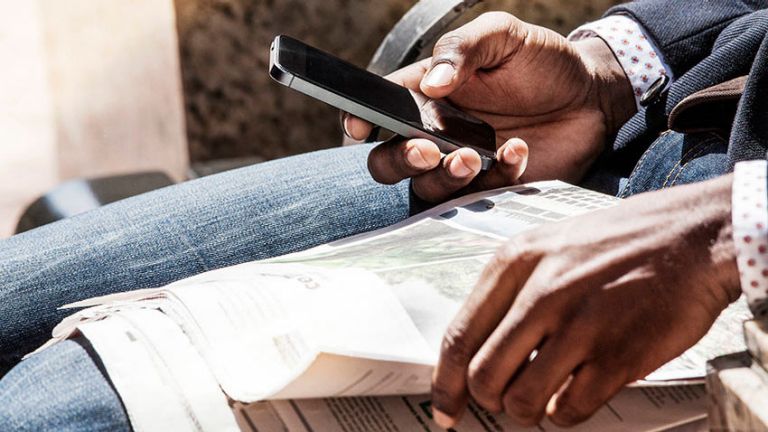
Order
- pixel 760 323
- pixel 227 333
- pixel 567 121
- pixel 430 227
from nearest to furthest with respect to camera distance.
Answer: pixel 760 323
pixel 227 333
pixel 430 227
pixel 567 121

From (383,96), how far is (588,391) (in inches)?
15.1

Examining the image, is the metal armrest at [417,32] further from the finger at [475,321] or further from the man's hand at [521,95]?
the finger at [475,321]

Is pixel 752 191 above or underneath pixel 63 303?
above

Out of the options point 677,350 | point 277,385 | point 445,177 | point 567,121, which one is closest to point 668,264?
point 677,350

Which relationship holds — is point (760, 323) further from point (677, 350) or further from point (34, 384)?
point (34, 384)

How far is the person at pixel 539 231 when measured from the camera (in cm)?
44

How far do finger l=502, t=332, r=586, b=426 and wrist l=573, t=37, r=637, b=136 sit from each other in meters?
0.55

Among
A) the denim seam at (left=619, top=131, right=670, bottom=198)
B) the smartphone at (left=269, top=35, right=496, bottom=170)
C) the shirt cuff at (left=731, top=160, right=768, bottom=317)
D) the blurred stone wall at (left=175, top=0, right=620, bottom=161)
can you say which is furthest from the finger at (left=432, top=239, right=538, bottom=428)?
the blurred stone wall at (left=175, top=0, right=620, bottom=161)

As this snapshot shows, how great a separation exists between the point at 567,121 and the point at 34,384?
0.62 meters

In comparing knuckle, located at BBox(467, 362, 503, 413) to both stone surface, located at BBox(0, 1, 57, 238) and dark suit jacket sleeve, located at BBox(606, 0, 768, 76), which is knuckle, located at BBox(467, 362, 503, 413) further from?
stone surface, located at BBox(0, 1, 57, 238)

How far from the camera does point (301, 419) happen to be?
1.65 ft

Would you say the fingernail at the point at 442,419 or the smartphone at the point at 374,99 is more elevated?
the smartphone at the point at 374,99

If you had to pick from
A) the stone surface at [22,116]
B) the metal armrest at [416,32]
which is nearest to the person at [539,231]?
the metal armrest at [416,32]

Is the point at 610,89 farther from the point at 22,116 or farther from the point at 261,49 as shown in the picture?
the point at 22,116
